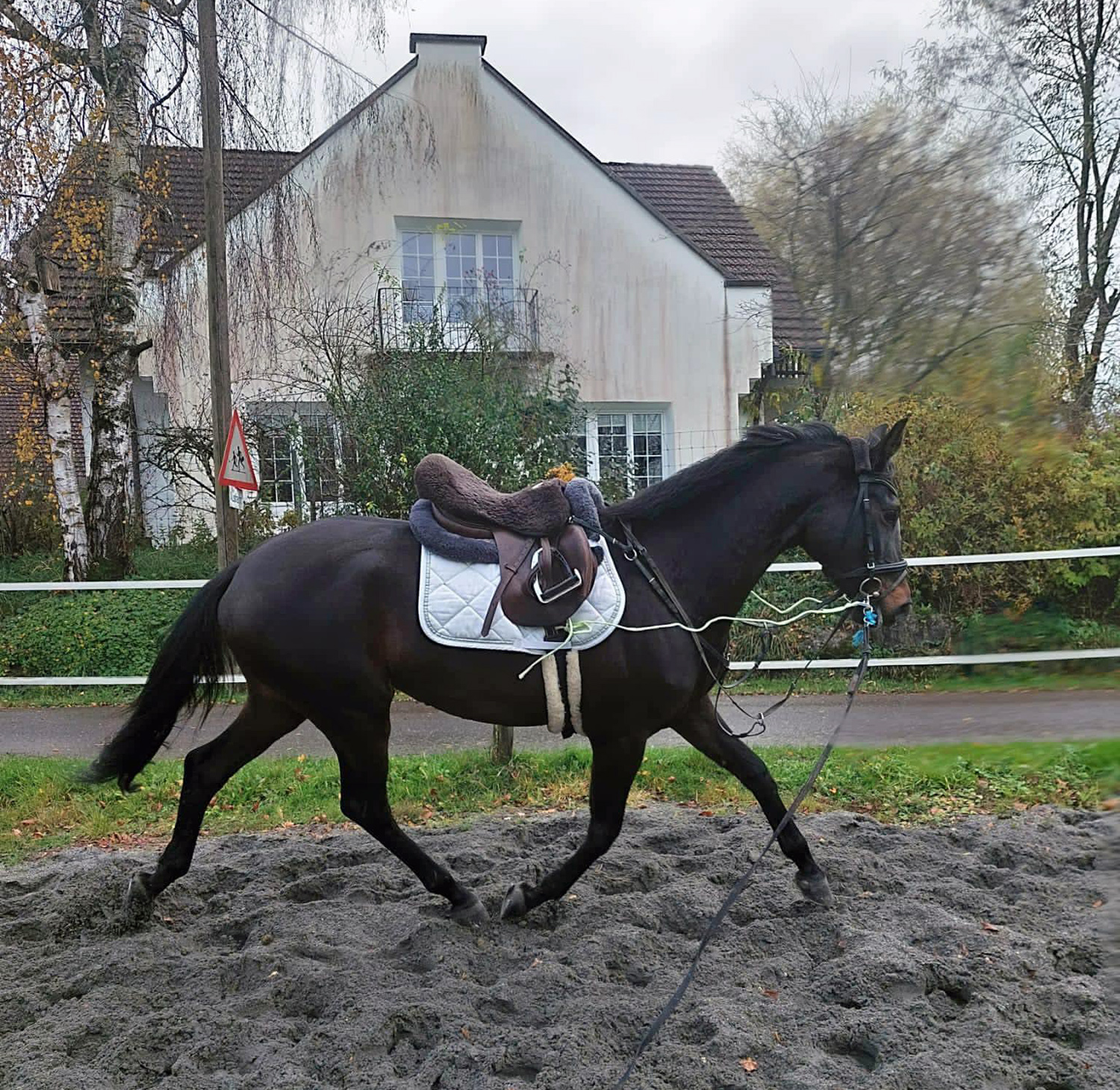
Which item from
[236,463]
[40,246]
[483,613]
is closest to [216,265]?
[236,463]

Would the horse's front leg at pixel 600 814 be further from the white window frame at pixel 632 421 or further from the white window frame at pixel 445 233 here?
the white window frame at pixel 445 233

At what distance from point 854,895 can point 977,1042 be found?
1.13 m

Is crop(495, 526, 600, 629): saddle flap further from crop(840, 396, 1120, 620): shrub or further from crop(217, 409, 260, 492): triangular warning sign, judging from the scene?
crop(840, 396, 1120, 620): shrub

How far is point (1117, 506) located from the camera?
8.10 m

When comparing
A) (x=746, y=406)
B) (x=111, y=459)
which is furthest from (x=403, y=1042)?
(x=746, y=406)

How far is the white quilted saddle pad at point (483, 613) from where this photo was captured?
3.30 metres

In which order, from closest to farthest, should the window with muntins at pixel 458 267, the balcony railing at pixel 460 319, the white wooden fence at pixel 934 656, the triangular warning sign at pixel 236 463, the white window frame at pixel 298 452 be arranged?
the triangular warning sign at pixel 236 463 → the white wooden fence at pixel 934 656 → the white window frame at pixel 298 452 → the balcony railing at pixel 460 319 → the window with muntins at pixel 458 267

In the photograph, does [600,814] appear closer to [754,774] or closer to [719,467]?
[754,774]

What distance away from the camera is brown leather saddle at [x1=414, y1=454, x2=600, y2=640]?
3.27 metres

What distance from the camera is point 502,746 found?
556 centimetres

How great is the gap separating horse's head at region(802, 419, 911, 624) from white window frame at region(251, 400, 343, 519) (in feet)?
20.9

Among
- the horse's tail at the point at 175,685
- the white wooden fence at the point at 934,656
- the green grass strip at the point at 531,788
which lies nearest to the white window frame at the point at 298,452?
the white wooden fence at the point at 934,656

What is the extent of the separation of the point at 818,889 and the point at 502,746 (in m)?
2.42

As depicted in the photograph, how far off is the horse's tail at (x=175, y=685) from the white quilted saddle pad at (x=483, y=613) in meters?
1.00
